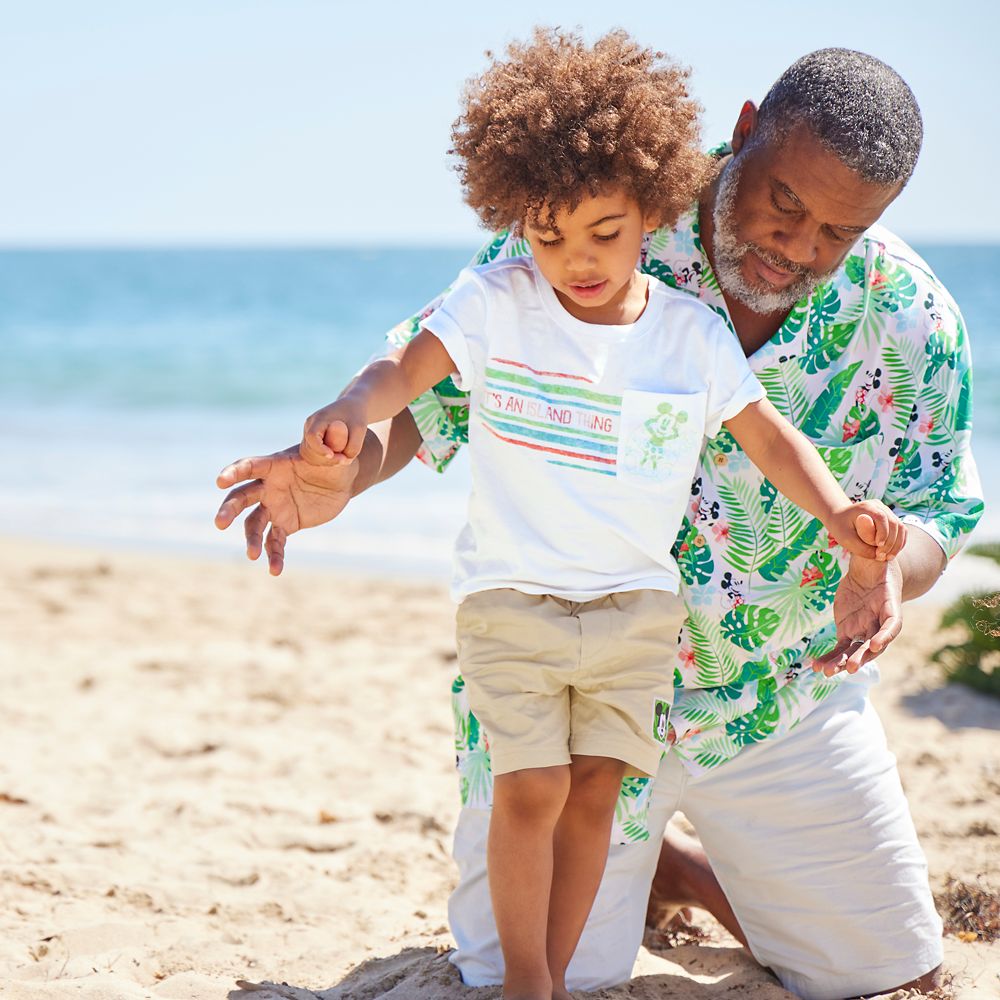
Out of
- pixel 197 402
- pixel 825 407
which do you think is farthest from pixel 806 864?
pixel 197 402

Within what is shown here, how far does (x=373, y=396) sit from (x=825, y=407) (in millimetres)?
973

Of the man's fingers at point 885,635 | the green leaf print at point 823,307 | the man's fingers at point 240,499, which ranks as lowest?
the man's fingers at point 885,635

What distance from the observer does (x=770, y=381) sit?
262cm

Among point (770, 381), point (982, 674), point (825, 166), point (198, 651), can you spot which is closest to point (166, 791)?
point (198, 651)

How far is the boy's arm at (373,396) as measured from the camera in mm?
2168

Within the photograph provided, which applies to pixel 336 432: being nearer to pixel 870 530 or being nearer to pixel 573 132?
pixel 573 132

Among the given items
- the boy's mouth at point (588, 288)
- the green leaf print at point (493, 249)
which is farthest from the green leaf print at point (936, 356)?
the green leaf print at point (493, 249)

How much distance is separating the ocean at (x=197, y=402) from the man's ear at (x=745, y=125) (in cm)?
493

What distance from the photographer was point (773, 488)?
2641mm

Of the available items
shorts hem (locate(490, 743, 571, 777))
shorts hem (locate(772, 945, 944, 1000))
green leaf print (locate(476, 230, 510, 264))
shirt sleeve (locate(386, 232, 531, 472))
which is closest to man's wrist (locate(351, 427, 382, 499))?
shirt sleeve (locate(386, 232, 531, 472))

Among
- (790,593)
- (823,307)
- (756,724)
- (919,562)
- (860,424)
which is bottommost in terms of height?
(756,724)

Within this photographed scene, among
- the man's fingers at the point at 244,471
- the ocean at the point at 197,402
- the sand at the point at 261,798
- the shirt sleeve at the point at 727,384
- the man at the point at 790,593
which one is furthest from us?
the ocean at the point at 197,402

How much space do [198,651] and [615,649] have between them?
3509 mm

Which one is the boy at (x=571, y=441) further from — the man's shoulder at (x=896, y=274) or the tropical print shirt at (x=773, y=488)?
the man's shoulder at (x=896, y=274)
